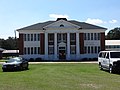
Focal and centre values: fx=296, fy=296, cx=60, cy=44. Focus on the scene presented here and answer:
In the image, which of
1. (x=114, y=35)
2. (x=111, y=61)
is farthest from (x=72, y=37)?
(x=114, y=35)

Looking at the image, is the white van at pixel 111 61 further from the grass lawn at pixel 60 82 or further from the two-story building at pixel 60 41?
the two-story building at pixel 60 41

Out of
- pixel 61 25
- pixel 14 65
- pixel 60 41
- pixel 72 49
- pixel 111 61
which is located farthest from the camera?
pixel 72 49

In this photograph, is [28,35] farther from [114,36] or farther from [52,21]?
[114,36]

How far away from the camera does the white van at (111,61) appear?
1003 inches

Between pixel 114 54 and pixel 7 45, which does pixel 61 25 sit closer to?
pixel 114 54

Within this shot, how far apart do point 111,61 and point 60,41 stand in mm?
39430

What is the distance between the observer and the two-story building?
64.9 m

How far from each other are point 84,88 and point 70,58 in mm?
50911

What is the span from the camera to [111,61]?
2639 centimetres

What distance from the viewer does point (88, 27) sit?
217 feet

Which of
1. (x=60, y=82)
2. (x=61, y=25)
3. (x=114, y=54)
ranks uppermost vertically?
(x=61, y=25)

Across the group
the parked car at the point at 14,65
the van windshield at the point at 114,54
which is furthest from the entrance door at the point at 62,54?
the van windshield at the point at 114,54

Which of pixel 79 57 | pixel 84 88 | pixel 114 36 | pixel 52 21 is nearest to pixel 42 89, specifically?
pixel 84 88

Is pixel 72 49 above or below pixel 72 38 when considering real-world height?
below
